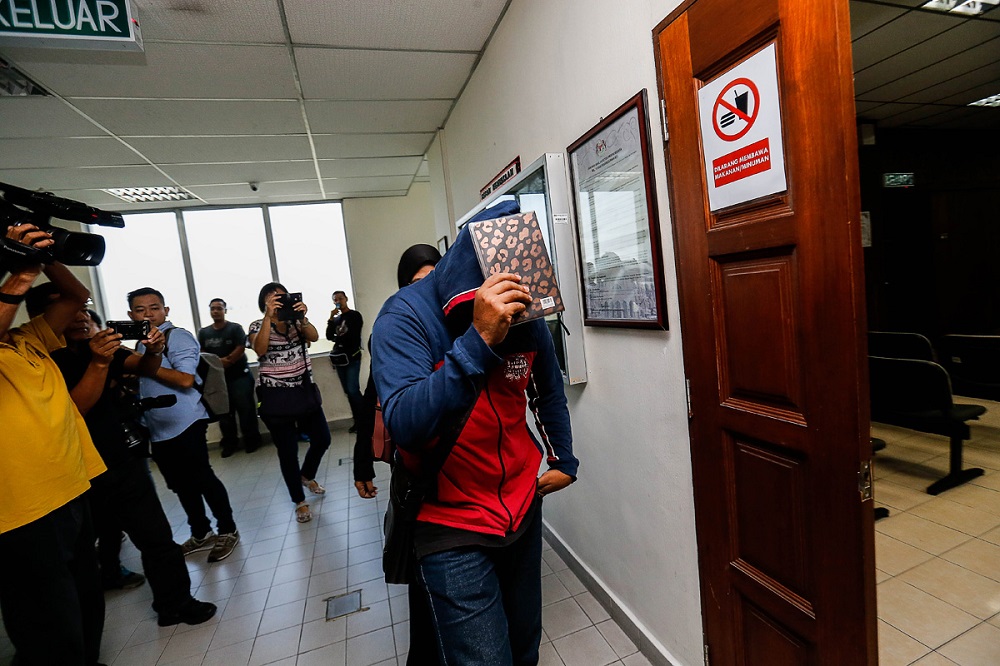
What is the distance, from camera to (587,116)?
1703mm

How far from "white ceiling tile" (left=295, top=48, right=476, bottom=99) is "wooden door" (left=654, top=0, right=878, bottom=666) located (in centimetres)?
187

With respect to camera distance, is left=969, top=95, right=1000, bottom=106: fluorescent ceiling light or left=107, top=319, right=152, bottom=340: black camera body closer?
left=107, top=319, right=152, bottom=340: black camera body

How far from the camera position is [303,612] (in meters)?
2.25

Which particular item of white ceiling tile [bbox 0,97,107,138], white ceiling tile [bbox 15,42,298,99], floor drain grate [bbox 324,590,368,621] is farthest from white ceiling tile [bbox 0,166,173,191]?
floor drain grate [bbox 324,590,368,621]

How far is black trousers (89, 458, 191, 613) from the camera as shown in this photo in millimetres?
2029

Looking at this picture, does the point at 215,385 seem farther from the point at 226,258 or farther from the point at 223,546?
the point at 223,546

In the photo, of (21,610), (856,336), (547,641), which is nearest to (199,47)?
(21,610)

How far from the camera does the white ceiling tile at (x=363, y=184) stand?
5.11 metres

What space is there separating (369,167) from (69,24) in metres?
2.97

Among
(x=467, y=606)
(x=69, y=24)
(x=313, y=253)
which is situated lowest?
(x=467, y=606)

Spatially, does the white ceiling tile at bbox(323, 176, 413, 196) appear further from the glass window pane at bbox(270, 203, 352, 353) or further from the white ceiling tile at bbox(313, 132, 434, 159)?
the white ceiling tile at bbox(313, 132, 434, 159)

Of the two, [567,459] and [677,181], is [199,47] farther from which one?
[567,459]

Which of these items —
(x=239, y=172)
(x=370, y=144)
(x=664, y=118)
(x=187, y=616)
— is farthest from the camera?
(x=239, y=172)

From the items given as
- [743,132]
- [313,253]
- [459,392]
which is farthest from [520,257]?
[313,253]
